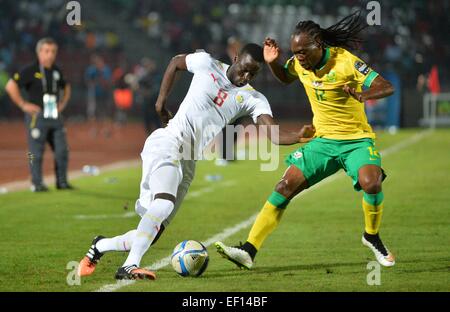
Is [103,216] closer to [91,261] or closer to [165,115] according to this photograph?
[165,115]

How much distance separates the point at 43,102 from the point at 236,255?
853 cm

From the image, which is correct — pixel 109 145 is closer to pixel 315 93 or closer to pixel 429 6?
pixel 429 6

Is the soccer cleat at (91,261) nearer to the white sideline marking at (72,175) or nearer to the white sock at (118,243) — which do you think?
the white sock at (118,243)

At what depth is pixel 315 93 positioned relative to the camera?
32.1 ft

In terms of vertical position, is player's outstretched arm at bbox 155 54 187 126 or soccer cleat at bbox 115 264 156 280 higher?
player's outstretched arm at bbox 155 54 187 126

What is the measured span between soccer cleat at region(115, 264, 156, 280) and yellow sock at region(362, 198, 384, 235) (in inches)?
85.8

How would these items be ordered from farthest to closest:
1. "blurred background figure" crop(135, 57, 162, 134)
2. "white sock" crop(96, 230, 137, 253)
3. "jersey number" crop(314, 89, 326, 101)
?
"blurred background figure" crop(135, 57, 162, 134)
"jersey number" crop(314, 89, 326, 101)
"white sock" crop(96, 230, 137, 253)

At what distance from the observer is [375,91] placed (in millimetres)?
9219

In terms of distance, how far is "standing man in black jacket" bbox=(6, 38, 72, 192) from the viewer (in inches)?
664

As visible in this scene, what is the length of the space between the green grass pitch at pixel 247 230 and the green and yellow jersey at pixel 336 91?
125 cm

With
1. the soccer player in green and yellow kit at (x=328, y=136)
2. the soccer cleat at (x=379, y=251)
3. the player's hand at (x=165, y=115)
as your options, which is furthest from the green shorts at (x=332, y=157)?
the player's hand at (x=165, y=115)

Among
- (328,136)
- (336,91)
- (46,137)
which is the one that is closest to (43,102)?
(46,137)

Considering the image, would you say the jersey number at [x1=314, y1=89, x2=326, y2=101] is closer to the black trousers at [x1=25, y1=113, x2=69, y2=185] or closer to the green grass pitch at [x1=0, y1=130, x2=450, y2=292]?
the green grass pitch at [x1=0, y1=130, x2=450, y2=292]

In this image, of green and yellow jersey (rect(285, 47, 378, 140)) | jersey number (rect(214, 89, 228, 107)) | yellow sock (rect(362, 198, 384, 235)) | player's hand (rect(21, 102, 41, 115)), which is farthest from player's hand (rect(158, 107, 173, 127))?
player's hand (rect(21, 102, 41, 115))
